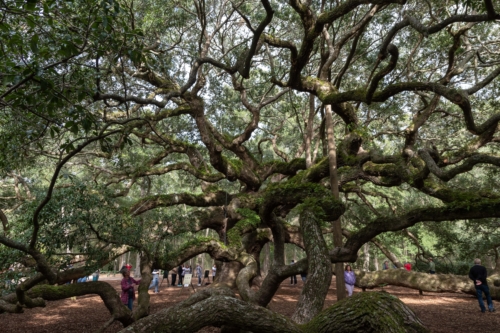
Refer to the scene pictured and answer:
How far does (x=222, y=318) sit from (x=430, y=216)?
4608mm

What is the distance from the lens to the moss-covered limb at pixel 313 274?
4016 millimetres

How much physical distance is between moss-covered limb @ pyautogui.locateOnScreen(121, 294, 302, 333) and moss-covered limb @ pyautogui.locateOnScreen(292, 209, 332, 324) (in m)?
1.06

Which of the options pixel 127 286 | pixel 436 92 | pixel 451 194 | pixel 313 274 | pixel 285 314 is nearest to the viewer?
pixel 313 274

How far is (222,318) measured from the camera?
3.00 m

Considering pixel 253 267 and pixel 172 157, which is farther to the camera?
pixel 172 157

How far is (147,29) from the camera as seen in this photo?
29.1 ft

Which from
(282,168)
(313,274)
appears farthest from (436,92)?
(282,168)

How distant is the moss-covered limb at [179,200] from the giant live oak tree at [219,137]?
5cm

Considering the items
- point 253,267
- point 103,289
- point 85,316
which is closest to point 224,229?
point 253,267

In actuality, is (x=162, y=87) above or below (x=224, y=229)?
above

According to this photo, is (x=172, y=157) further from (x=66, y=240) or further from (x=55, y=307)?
(x=66, y=240)

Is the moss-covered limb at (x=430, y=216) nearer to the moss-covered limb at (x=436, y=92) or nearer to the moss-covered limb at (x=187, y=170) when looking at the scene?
the moss-covered limb at (x=436, y=92)

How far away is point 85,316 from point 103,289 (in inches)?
158

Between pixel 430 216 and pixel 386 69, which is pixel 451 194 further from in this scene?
pixel 386 69
